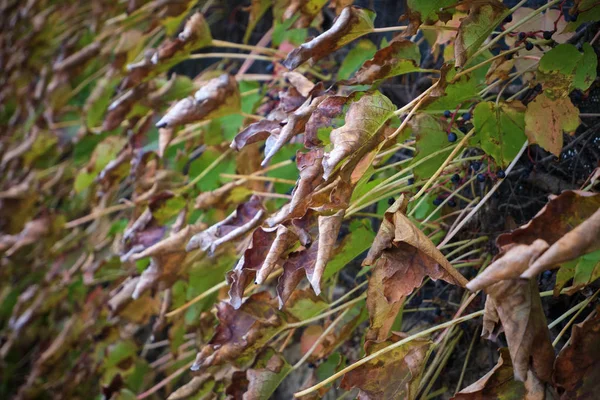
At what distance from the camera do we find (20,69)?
2.37 metres

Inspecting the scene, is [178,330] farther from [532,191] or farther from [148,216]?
[532,191]

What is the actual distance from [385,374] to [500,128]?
30 centimetres

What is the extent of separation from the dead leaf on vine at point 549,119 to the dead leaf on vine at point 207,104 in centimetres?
51

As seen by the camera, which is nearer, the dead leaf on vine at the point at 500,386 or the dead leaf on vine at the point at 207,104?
the dead leaf on vine at the point at 500,386

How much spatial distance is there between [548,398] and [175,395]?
0.65m

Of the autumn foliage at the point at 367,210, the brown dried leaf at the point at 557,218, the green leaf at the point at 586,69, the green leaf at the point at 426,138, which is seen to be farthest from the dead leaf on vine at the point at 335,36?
the brown dried leaf at the point at 557,218

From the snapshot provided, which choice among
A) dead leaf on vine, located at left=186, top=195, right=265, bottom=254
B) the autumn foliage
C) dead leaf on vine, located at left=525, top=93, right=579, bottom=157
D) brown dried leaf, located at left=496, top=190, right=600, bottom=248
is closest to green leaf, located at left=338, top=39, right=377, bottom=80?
the autumn foliage

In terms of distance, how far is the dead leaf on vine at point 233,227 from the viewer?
33.0 inches

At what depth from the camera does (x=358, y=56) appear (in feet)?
3.51

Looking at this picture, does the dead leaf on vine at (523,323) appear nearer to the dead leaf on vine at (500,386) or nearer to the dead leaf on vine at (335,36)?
the dead leaf on vine at (500,386)

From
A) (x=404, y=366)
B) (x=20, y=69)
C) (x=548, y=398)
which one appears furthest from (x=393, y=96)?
(x=20, y=69)

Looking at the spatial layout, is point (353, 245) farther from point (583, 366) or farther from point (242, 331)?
point (583, 366)

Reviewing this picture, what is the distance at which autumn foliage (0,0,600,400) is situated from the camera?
57 centimetres

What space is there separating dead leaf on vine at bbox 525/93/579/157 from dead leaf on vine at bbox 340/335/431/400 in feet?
0.84
